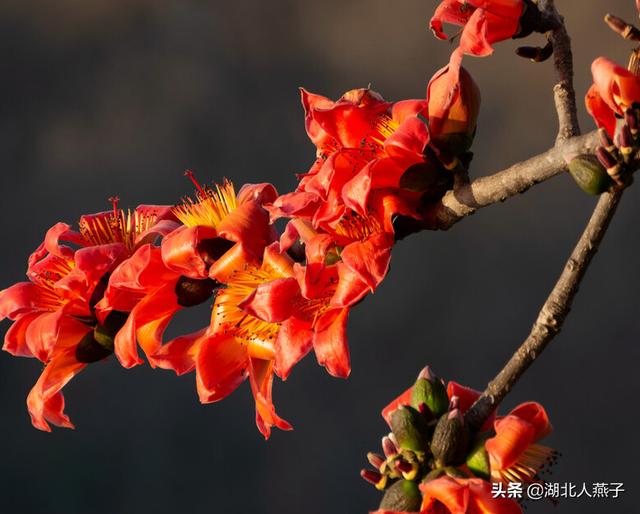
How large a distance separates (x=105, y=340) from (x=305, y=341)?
0.25m

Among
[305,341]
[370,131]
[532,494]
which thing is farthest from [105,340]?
[532,494]

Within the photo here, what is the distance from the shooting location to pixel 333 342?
88 centimetres

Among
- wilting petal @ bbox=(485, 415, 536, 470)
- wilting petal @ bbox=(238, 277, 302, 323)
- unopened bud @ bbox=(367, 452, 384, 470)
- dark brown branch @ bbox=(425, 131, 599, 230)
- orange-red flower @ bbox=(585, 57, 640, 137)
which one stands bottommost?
unopened bud @ bbox=(367, 452, 384, 470)

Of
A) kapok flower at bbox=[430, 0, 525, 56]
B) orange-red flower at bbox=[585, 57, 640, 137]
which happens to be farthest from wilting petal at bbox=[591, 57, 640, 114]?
kapok flower at bbox=[430, 0, 525, 56]

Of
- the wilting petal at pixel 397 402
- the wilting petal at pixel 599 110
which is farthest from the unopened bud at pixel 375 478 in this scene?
the wilting petal at pixel 599 110

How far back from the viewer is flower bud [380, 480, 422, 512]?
2.53 feet

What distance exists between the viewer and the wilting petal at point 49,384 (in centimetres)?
107

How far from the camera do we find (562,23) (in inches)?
37.1

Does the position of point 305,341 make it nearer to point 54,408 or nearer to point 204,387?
point 204,387

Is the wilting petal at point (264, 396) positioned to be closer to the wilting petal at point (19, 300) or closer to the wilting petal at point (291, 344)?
the wilting petal at point (291, 344)

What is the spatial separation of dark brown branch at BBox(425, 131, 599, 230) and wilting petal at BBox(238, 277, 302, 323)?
142mm

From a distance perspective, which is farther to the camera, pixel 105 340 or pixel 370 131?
pixel 105 340

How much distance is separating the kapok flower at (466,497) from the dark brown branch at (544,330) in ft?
0.25

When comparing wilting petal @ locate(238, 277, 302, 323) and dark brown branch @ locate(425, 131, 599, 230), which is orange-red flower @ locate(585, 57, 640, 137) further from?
wilting petal @ locate(238, 277, 302, 323)
